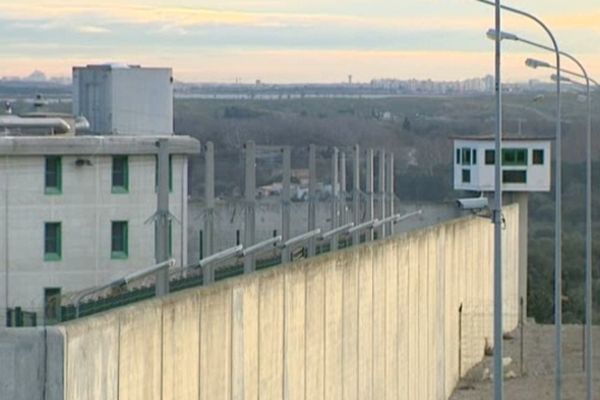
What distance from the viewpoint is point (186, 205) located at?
32125 mm

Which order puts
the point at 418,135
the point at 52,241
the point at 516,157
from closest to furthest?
the point at 52,241 < the point at 516,157 < the point at 418,135

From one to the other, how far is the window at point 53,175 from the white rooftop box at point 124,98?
285 inches

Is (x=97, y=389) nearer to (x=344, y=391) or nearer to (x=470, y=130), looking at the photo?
(x=344, y=391)

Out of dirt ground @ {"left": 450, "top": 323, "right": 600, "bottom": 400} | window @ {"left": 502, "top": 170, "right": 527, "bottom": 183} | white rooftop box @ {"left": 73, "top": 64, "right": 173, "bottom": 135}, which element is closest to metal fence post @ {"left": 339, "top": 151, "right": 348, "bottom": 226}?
white rooftop box @ {"left": 73, "top": 64, "right": 173, "bottom": 135}

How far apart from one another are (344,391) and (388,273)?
4.91 m

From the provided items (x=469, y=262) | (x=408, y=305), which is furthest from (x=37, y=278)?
(x=469, y=262)

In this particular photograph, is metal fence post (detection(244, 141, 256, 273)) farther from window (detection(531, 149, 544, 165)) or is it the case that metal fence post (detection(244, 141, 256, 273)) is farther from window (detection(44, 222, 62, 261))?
window (detection(531, 149, 544, 165))

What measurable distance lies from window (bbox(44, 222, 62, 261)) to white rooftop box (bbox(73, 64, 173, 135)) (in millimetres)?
7676

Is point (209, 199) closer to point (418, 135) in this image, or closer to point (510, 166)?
point (510, 166)

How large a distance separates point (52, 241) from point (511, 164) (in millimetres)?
35303

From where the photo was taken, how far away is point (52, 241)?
28.8 meters

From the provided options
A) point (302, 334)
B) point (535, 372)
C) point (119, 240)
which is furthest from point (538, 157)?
point (302, 334)

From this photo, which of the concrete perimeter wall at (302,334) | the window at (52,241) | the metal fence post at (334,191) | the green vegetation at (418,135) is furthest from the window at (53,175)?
the metal fence post at (334,191)

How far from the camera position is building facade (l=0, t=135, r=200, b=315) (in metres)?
28.1
